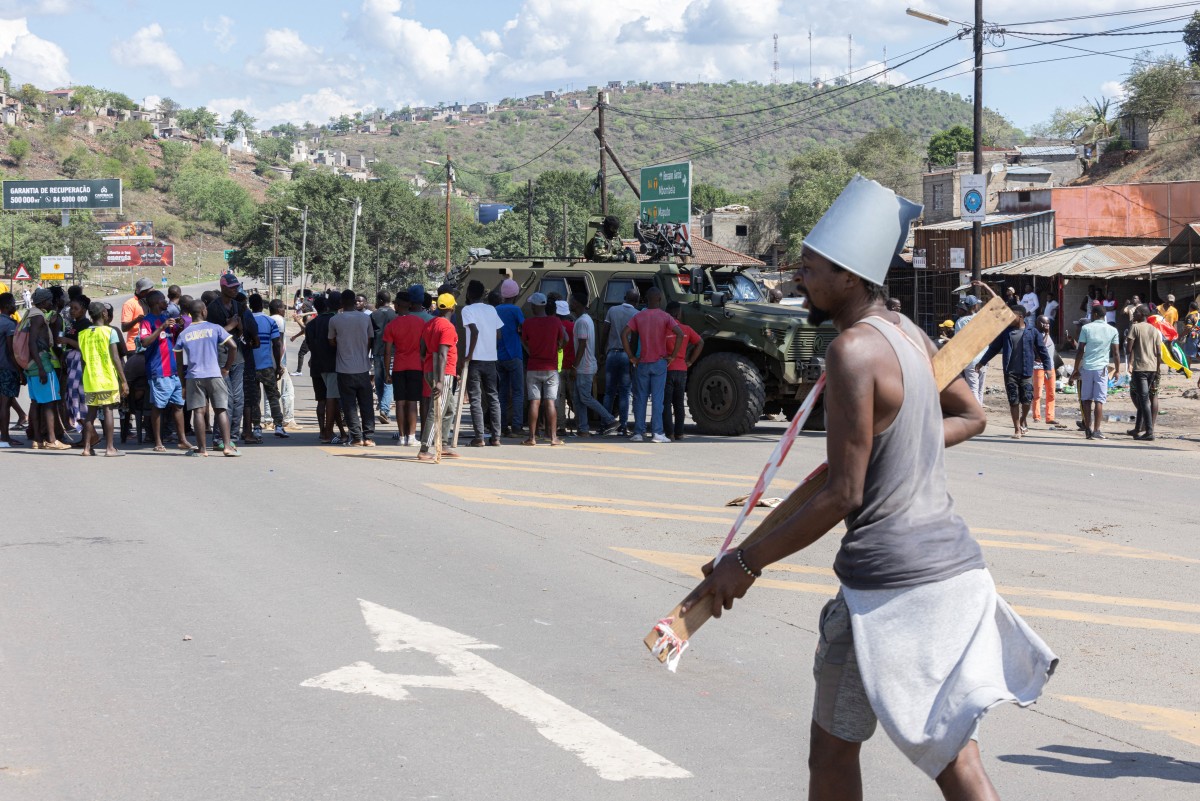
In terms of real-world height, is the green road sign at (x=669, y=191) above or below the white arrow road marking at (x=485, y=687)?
above

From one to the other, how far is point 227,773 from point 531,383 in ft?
36.0

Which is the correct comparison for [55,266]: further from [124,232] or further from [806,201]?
[124,232]

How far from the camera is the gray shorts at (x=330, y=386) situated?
16.1 m

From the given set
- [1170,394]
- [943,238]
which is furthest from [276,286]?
[1170,394]

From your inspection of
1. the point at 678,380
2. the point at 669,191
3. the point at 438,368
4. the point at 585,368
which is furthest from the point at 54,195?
the point at 438,368

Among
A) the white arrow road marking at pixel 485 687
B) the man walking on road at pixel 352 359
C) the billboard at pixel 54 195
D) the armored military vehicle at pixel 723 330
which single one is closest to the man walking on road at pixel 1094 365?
the armored military vehicle at pixel 723 330

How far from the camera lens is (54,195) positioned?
7338cm

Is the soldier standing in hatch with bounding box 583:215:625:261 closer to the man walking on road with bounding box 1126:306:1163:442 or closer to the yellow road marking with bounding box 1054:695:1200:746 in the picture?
the man walking on road with bounding box 1126:306:1163:442

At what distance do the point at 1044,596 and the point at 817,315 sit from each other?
4.95 metres

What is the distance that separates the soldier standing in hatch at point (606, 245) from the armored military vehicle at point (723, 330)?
102 centimetres

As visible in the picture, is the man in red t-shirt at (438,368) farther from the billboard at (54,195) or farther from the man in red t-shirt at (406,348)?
the billboard at (54,195)

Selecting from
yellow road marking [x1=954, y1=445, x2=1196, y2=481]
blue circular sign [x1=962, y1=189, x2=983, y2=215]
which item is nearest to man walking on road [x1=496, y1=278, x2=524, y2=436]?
yellow road marking [x1=954, y1=445, x2=1196, y2=481]

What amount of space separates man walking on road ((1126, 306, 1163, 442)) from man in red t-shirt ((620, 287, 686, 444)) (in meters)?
5.96

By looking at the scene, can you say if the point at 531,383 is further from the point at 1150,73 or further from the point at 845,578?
the point at 1150,73
